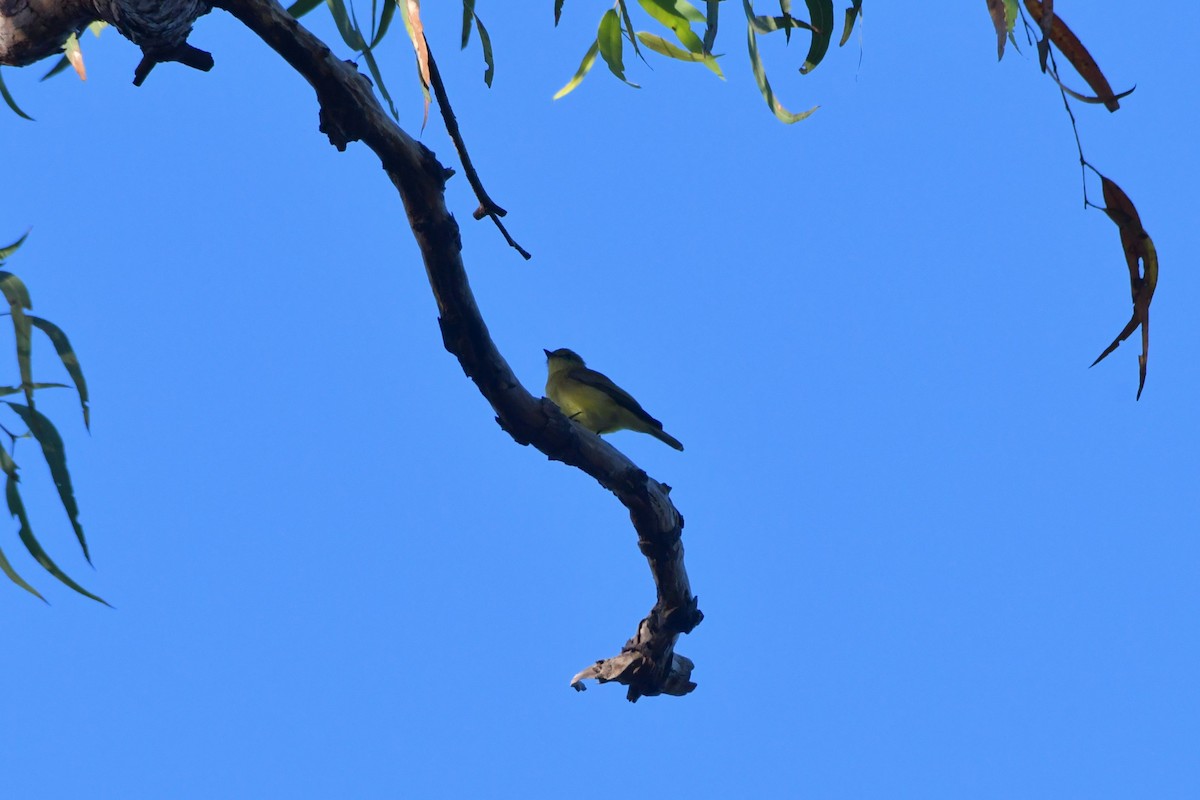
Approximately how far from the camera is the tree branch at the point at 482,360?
2.51 metres

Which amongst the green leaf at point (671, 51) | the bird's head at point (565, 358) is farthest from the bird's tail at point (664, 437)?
the green leaf at point (671, 51)

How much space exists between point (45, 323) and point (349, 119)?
102cm

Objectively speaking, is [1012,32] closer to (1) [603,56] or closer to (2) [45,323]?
(1) [603,56]

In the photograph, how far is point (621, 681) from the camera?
389cm

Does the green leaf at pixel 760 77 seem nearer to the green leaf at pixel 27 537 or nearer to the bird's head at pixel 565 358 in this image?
the green leaf at pixel 27 537

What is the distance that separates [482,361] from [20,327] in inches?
43.9

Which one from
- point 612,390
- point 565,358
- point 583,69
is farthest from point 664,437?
point 583,69

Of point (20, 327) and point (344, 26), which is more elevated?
point (344, 26)

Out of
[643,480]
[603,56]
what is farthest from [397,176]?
[643,480]

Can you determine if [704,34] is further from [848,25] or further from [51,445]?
[51,445]

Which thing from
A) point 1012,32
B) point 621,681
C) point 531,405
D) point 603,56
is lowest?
point 621,681

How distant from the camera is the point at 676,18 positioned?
326cm

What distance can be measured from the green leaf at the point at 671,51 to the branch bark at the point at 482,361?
3.65ft

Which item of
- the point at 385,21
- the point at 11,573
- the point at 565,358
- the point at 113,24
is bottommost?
the point at 11,573
